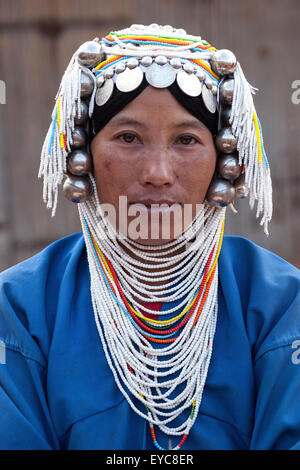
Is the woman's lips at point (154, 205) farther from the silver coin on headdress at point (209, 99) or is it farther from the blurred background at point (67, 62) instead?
the blurred background at point (67, 62)

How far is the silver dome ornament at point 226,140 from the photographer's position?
6.70 feet

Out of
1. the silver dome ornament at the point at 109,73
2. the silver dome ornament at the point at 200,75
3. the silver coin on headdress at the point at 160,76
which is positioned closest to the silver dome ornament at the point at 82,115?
the silver dome ornament at the point at 109,73

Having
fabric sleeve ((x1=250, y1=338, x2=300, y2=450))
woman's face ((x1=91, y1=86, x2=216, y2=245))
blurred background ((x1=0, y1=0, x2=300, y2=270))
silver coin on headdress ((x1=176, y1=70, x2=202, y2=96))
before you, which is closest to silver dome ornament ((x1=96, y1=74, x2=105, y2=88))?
woman's face ((x1=91, y1=86, x2=216, y2=245))

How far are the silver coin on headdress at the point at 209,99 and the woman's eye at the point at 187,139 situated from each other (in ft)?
0.36

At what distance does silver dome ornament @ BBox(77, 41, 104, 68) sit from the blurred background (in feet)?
10.0

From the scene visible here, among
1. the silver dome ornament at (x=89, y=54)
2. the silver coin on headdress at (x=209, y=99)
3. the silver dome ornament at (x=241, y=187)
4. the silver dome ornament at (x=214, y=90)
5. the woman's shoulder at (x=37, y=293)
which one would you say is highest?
the silver dome ornament at (x=89, y=54)

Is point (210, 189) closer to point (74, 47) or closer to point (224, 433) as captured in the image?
point (224, 433)

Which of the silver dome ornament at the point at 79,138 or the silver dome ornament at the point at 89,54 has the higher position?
the silver dome ornament at the point at 89,54

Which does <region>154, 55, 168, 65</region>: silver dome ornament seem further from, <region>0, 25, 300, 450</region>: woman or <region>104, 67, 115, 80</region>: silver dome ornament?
<region>104, 67, 115, 80</region>: silver dome ornament

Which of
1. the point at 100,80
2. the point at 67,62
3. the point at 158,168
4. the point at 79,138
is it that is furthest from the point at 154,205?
the point at 67,62

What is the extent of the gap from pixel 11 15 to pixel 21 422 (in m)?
3.96

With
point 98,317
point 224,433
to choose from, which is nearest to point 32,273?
point 98,317

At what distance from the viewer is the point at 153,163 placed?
192cm

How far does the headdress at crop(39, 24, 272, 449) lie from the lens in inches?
77.8
